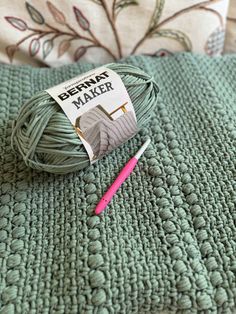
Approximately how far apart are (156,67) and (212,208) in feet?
1.09

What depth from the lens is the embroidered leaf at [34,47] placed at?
28.8 inches

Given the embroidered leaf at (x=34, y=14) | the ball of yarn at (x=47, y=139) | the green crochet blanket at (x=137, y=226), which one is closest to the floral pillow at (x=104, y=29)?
the embroidered leaf at (x=34, y=14)

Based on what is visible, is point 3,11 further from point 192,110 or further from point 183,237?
point 183,237

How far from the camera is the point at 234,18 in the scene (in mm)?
792

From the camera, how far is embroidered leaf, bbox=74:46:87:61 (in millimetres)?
760

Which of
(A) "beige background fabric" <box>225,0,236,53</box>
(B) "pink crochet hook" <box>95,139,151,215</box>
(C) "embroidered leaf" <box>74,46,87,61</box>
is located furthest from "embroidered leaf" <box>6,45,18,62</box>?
(A) "beige background fabric" <box>225,0,236,53</box>

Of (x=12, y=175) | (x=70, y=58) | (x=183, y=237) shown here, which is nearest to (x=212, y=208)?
(x=183, y=237)

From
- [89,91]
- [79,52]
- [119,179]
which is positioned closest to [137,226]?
[119,179]

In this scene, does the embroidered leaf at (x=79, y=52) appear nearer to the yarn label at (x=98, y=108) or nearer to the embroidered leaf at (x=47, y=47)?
the embroidered leaf at (x=47, y=47)

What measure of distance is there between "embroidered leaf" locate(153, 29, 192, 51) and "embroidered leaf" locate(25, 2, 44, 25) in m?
0.22

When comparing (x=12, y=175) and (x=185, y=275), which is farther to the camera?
(x=12, y=175)

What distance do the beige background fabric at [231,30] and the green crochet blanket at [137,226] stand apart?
0.70 feet

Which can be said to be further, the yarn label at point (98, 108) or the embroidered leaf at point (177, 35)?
the embroidered leaf at point (177, 35)

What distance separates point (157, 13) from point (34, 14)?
226 millimetres
